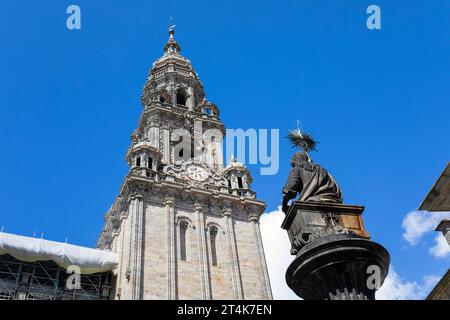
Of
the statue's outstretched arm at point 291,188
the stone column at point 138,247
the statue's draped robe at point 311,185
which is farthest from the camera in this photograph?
the stone column at point 138,247

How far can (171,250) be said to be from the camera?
30453mm

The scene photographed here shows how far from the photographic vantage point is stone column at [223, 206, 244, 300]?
99.7ft

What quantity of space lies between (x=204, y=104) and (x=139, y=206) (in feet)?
56.4

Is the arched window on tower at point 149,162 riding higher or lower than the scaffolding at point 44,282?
higher

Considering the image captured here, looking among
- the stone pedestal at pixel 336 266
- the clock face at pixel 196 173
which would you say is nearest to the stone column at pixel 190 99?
the clock face at pixel 196 173

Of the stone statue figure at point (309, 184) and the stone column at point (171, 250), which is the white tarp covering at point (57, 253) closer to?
the stone column at point (171, 250)

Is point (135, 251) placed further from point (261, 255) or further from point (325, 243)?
point (325, 243)

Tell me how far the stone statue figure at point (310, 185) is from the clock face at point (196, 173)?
2769 cm

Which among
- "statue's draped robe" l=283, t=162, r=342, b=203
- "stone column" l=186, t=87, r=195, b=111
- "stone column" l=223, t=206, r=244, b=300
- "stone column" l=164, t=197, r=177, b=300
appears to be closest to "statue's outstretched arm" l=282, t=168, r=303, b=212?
"statue's draped robe" l=283, t=162, r=342, b=203

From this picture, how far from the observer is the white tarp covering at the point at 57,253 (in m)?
28.6

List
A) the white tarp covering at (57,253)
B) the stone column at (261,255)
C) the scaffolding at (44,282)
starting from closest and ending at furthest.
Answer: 1. the scaffolding at (44,282)
2. the white tarp covering at (57,253)
3. the stone column at (261,255)

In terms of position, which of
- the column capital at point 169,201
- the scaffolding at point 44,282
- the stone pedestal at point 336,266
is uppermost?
the column capital at point 169,201

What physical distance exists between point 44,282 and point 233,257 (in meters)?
12.1
